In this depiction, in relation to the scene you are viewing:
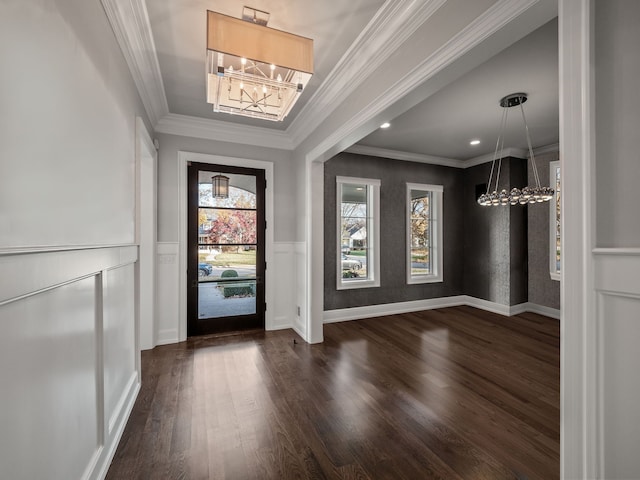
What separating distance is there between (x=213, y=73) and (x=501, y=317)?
16.4 feet

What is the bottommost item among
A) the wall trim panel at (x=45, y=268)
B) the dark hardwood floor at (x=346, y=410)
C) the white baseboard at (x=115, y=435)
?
the dark hardwood floor at (x=346, y=410)

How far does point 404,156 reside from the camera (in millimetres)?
4777

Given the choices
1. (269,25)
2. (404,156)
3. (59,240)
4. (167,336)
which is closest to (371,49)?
(269,25)

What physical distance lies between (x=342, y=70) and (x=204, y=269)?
8.94 feet

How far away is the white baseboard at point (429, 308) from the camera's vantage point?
14.4ft

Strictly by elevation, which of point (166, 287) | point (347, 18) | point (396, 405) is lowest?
point (396, 405)

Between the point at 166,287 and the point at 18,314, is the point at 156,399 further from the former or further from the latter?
the point at 18,314

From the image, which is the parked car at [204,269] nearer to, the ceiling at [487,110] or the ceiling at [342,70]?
the ceiling at [342,70]

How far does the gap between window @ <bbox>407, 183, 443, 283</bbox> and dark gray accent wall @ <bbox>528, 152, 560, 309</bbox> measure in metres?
1.38

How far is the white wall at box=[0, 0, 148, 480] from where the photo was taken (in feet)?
2.74

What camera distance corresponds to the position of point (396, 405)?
2158 millimetres

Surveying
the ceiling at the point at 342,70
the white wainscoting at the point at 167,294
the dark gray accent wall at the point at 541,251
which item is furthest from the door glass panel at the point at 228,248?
the dark gray accent wall at the point at 541,251

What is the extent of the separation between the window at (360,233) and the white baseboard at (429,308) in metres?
0.42

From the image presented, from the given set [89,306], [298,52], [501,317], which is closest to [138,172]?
[89,306]
